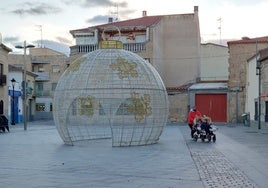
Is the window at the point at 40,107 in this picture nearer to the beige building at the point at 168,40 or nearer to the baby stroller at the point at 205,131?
the beige building at the point at 168,40

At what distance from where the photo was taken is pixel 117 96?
713 inches

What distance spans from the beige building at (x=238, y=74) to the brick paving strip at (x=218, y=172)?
27.2 meters

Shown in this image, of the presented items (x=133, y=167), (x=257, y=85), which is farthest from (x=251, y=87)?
(x=133, y=167)

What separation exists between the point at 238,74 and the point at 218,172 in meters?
31.8

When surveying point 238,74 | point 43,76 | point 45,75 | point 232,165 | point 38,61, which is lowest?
point 232,165

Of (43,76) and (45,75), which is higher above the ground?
(45,75)

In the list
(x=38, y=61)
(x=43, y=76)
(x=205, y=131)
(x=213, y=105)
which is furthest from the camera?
(x=38, y=61)

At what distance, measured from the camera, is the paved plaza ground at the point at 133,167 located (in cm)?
991

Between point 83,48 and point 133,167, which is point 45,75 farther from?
point 133,167

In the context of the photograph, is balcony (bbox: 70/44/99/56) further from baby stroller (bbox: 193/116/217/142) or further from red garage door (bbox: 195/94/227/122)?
baby stroller (bbox: 193/116/217/142)

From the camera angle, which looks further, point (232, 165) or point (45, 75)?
point (45, 75)

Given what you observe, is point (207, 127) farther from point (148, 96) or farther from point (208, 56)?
point (208, 56)

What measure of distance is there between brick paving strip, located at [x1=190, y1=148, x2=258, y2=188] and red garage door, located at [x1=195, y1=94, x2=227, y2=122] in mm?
28088

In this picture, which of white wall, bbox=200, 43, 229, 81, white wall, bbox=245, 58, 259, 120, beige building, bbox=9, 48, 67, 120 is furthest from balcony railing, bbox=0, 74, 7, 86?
white wall, bbox=200, 43, 229, 81
